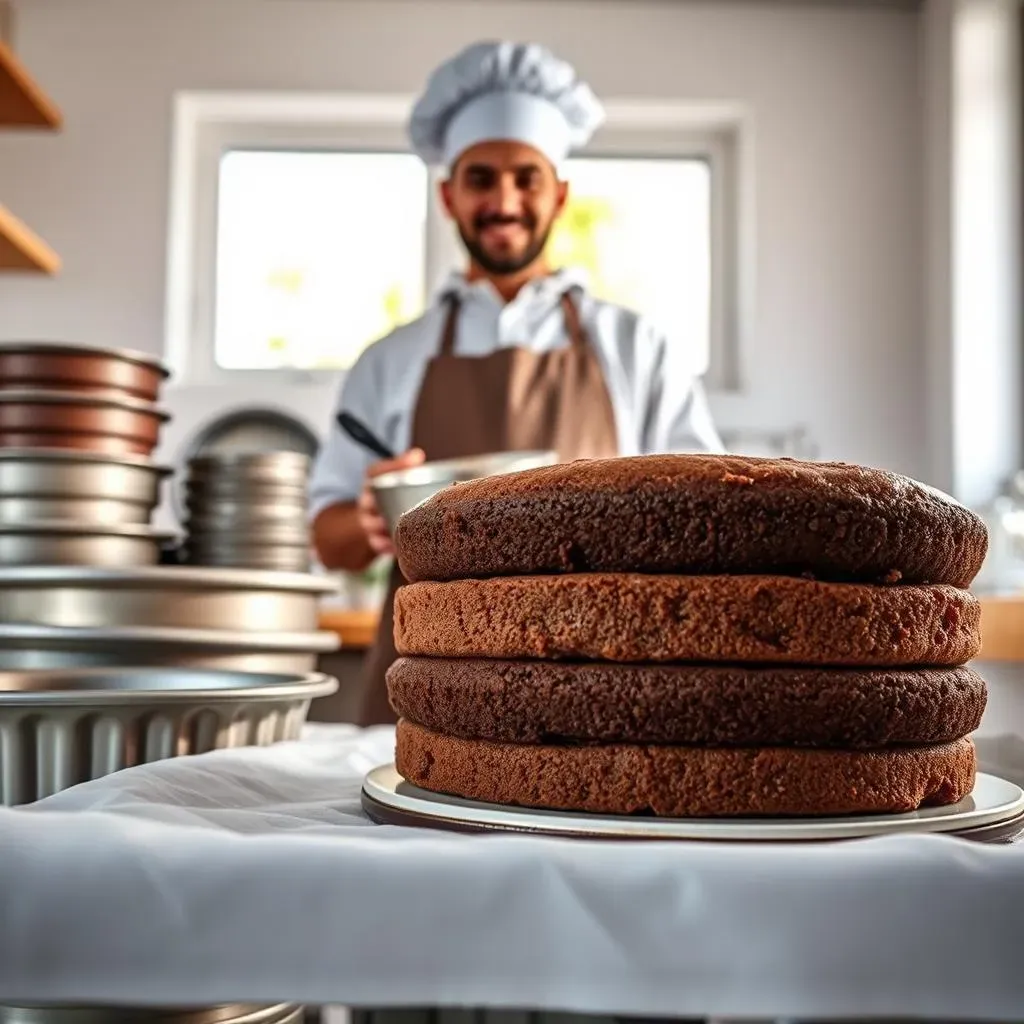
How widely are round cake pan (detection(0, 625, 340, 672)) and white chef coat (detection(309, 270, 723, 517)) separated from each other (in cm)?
110

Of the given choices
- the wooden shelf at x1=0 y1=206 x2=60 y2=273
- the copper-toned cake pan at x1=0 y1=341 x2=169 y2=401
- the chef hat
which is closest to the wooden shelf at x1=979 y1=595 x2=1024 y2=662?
the chef hat

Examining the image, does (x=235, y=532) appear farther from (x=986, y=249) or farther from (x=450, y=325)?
(x=986, y=249)

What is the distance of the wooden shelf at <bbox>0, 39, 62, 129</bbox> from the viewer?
2928 millimetres

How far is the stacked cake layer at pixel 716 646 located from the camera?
0.48 meters

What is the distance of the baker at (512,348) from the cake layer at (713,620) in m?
1.34

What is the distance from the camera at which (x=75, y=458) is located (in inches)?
35.4

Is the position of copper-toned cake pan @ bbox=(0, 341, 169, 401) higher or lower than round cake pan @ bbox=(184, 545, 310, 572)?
higher

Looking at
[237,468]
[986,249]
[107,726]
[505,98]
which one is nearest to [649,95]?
[986,249]

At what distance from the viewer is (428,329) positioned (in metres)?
2.08

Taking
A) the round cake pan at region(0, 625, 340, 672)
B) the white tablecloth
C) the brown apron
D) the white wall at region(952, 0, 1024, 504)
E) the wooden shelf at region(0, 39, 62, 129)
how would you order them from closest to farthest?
the white tablecloth → the round cake pan at region(0, 625, 340, 672) → the brown apron → the wooden shelf at region(0, 39, 62, 129) → the white wall at region(952, 0, 1024, 504)

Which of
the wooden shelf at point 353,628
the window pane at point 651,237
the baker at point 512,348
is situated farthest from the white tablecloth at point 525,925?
the window pane at point 651,237

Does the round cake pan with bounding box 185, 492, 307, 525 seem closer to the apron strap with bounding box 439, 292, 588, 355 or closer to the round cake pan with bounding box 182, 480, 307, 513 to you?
the round cake pan with bounding box 182, 480, 307, 513

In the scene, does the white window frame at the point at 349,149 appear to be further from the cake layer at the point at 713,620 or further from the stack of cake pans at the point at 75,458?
the cake layer at the point at 713,620

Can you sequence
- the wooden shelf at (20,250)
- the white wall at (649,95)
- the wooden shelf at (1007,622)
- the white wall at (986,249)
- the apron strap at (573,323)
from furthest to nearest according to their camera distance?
the white wall at (649,95) < the white wall at (986,249) < the wooden shelf at (20,250) < the apron strap at (573,323) < the wooden shelf at (1007,622)
